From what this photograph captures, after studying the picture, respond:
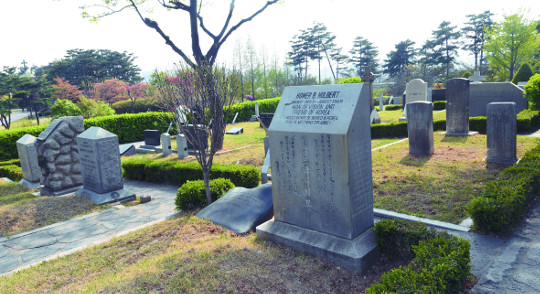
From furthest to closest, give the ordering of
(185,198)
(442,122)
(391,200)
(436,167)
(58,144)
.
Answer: (442,122) < (58,144) < (436,167) < (185,198) < (391,200)

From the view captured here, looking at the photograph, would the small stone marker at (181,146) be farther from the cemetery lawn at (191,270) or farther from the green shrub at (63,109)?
the green shrub at (63,109)

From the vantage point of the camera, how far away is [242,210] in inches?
220

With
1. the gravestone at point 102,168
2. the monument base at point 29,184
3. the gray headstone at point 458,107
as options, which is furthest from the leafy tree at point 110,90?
the gray headstone at point 458,107

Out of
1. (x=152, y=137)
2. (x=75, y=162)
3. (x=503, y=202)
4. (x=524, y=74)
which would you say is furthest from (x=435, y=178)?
(x=524, y=74)

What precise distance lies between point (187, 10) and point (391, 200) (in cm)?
1212

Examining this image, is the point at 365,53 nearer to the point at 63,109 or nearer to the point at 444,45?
the point at 444,45

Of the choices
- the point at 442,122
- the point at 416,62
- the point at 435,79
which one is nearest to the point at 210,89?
the point at 442,122

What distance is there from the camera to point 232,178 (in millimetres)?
8234

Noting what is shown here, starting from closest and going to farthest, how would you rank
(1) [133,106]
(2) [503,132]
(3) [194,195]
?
(3) [194,195]
(2) [503,132]
(1) [133,106]

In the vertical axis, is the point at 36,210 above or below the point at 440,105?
below

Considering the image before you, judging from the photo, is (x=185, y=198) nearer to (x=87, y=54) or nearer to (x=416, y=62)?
(x=87, y=54)

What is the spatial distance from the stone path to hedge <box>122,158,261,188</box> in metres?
1.34

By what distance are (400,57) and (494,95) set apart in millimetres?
40349

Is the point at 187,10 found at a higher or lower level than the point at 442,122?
higher
